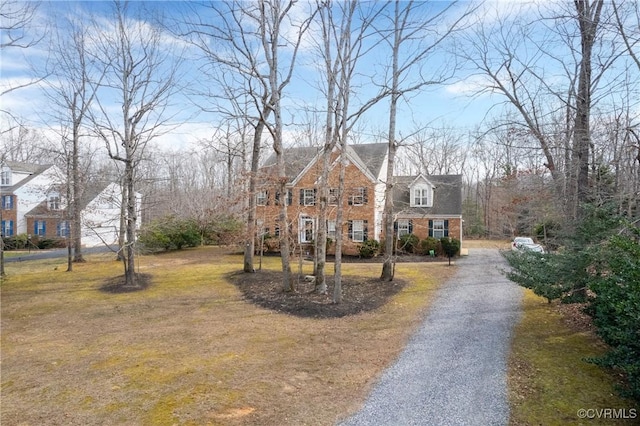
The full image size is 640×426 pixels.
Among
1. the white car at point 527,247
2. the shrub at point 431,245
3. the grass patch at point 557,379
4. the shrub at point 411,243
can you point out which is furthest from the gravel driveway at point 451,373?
the shrub at point 411,243

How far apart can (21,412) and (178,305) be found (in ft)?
20.3

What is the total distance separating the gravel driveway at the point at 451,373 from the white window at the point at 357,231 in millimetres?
11614

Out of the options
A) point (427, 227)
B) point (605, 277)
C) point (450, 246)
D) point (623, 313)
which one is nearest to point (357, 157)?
point (427, 227)

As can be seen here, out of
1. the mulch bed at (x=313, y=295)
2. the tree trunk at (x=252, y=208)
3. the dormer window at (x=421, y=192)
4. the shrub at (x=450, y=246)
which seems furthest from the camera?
the dormer window at (x=421, y=192)

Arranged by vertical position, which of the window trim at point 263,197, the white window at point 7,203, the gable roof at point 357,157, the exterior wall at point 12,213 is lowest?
the exterior wall at point 12,213

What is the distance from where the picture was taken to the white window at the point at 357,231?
22.8m

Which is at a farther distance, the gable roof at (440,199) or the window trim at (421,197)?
Result: the window trim at (421,197)

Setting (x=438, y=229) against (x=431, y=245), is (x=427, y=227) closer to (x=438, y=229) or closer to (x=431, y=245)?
(x=438, y=229)

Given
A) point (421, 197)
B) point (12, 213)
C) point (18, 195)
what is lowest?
point (12, 213)

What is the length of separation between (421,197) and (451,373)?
18041mm

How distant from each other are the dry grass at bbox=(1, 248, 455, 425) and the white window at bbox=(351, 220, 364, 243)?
29.6 ft

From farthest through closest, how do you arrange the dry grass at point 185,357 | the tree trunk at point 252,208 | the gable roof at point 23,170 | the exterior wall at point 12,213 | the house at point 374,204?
the gable roof at point 23,170 < the exterior wall at point 12,213 < the house at point 374,204 < the tree trunk at point 252,208 < the dry grass at point 185,357

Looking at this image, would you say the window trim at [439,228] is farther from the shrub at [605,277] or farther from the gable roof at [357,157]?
the shrub at [605,277]

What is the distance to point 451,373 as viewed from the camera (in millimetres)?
6367
